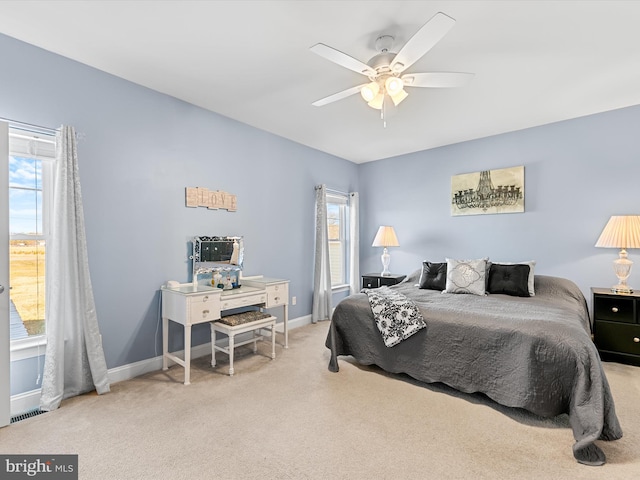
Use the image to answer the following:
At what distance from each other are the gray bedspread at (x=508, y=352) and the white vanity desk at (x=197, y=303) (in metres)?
0.84

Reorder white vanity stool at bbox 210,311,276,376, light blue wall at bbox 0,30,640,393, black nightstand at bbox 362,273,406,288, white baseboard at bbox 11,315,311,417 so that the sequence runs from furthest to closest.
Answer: black nightstand at bbox 362,273,406,288, white vanity stool at bbox 210,311,276,376, light blue wall at bbox 0,30,640,393, white baseboard at bbox 11,315,311,417

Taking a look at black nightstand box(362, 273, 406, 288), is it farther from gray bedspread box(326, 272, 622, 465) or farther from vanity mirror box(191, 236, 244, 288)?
vanity mirror box(191, 236, 244, 288)

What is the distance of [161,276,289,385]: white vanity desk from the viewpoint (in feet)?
8.78

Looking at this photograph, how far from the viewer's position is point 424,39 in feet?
5.68

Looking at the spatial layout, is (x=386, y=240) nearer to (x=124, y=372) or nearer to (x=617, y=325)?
(x=617, y=325)

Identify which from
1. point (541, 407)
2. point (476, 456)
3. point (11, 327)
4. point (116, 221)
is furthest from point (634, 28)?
point (11, 327)

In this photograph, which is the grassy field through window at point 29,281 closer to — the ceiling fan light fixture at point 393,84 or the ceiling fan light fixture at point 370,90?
the ceiling fan light fixture at point 370,90

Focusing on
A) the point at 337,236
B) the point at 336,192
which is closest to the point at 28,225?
the point at 336,192

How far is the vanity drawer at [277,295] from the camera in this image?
11.2ft

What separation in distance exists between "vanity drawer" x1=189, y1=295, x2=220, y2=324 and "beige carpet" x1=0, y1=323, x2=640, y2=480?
1.73ft

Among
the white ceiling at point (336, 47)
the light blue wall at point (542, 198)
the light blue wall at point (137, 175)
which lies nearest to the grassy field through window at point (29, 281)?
the light blue wall at point (137, 175)

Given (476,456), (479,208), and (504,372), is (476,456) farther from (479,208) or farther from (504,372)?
(479,208)

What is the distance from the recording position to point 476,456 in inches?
69.0

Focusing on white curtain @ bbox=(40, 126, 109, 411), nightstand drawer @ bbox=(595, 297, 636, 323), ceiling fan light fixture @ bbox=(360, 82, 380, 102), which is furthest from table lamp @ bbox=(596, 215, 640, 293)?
white curtain @ bbox=(40, 126, 109, 411)
